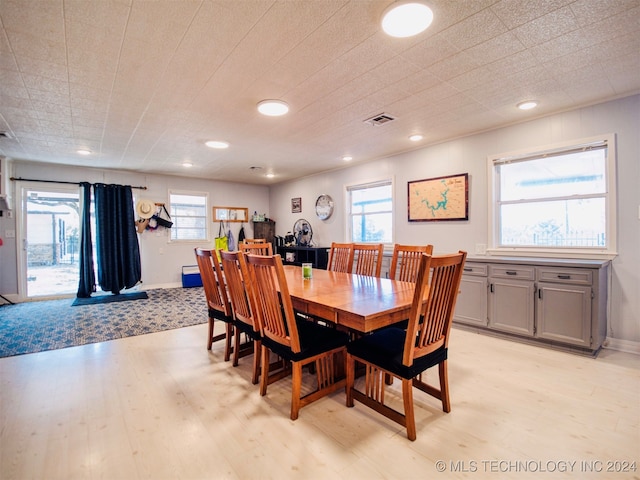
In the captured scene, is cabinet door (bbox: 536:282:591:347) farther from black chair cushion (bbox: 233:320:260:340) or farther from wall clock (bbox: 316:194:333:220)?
wall clock (bbox: 316:194:333:220)

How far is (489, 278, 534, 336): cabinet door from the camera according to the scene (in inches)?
120

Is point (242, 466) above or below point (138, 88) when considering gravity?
below

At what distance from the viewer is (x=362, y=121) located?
3396mm

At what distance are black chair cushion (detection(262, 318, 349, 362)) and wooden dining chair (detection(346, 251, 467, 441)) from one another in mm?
141

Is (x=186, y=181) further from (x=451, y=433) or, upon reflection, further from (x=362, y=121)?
(x=451, y=433)

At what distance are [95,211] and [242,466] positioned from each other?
582 cm

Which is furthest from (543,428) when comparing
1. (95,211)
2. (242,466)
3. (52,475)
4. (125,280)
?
(95,211)

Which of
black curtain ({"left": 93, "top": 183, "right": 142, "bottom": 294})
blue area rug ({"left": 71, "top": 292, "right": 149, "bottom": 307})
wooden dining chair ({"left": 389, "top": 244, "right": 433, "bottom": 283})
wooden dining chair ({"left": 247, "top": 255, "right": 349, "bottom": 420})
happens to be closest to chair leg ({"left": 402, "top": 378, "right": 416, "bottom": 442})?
wooden dining chair ({"left": 247, "top": 255, "right": 349, "bottom": 420})

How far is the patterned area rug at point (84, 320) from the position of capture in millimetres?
3318

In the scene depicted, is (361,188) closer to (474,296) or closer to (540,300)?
(474,296)

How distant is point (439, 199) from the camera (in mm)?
4188

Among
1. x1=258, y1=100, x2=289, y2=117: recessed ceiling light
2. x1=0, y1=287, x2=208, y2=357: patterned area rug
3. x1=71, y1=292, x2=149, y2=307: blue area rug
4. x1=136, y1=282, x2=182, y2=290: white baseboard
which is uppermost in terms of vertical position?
x1=258, y1=100, x2=289, y2=117: recessed ceiling light

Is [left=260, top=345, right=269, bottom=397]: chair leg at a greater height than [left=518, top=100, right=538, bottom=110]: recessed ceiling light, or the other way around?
[left=518, top=100, right=538, bottom=110]: recessed ceiling light

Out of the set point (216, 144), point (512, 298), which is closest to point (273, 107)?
point (216, 144)
